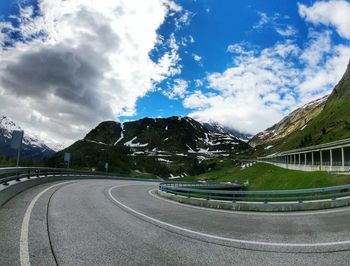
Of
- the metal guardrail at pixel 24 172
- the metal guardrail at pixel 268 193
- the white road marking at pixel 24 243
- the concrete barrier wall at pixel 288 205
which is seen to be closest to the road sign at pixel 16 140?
the metal guardrail at pixel 24 172

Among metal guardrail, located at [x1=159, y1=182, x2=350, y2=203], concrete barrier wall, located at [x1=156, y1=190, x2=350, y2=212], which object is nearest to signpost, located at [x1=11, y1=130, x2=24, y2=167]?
metal guardrail, located at [x1=159, y1=182, x2=350, y2=203]

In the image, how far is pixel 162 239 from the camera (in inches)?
324

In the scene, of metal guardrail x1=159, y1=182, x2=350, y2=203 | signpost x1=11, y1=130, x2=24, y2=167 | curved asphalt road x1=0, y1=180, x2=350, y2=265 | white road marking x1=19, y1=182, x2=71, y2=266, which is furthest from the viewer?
signpost x1=11, y1=130, x2=24, y2=167

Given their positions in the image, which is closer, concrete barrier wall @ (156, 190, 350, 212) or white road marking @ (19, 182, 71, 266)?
white road marking @ (19, 182, 71, 266)

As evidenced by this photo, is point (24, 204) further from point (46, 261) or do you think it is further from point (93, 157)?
point (93, 157)

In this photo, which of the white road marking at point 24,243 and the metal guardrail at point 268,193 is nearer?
the white road marking at point 24,243

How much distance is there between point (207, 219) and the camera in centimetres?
1226

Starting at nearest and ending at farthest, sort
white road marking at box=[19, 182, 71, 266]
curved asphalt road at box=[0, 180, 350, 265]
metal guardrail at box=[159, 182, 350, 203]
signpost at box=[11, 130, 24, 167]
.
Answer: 1. white road marking at box=[19, 182, 71, 266]
2. curved asphalt road at box=[0, 180, 350, 265]
3. metal guardrail at box=[159, 182, 350, 203]
4. signpost at box=[11, 130, 24, 167]

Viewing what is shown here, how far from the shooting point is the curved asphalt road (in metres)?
6.41

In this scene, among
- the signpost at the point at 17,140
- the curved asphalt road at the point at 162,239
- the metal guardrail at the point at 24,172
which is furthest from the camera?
the signpost at the point at 17,140

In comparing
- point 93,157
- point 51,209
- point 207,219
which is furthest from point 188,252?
point 93,157

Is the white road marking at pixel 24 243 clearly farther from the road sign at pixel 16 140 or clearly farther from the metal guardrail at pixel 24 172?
the road sign at pixel 16 140

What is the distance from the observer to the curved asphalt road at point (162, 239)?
6410 mm

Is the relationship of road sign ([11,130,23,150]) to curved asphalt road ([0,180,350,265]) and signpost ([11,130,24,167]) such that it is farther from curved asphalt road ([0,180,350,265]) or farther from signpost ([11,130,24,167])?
curved asphalt road ([0,180,350,265])
